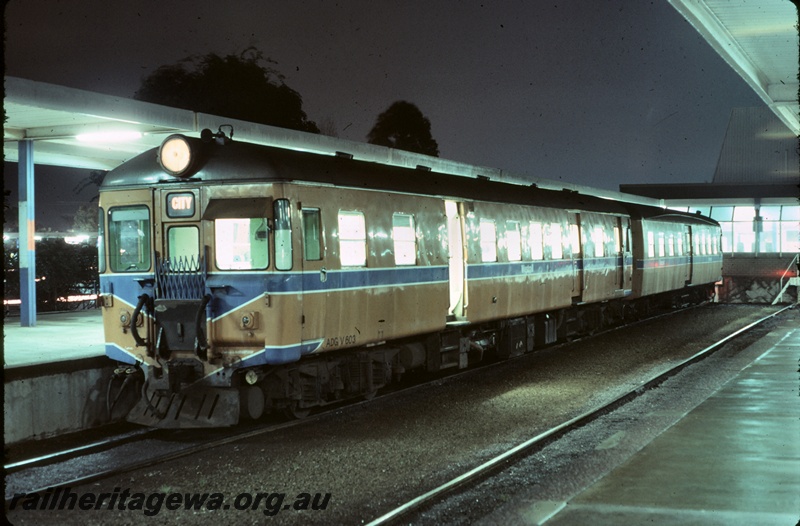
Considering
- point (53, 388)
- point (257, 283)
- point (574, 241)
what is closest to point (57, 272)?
point (53, 388)

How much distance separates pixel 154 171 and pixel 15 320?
1026 cm

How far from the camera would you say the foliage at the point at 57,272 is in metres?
22.0

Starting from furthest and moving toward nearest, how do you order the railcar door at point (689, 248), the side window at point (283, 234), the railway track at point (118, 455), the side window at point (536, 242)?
the railcar door at point (689, 248) → the side window at point (536, 242) → the side window at point (283, 234) → the railway track at point (118, 455)

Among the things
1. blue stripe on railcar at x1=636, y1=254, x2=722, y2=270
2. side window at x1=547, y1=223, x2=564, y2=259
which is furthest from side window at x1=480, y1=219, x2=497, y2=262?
blue stripe on railcar at x1=636, y1=254, x2=722, y2=270

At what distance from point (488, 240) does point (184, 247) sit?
21.0 ft

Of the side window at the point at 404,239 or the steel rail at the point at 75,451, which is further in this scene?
the side window at the point at 404,239

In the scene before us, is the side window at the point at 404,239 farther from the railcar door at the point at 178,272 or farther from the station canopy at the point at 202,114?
the station canopy at the point at 202,114

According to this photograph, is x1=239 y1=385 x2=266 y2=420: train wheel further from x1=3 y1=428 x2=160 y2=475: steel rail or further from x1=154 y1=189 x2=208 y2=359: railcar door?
x1=3 y1=428 x2=160 y2=475: steel rail

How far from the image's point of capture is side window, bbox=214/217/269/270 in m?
10.0

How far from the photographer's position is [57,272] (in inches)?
875

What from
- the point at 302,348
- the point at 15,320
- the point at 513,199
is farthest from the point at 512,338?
the point at 15,320

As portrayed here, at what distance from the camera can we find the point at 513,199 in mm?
16500

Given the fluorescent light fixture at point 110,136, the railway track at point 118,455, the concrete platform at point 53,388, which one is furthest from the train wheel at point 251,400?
the fluorescent light fixture at point 110,136

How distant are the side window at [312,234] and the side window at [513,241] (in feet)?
20.6
